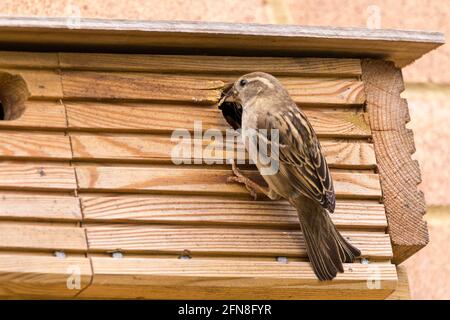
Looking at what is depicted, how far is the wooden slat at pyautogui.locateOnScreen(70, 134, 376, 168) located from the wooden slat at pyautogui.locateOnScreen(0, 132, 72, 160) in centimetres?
3

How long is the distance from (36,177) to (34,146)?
10 cm

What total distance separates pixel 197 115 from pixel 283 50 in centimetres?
32

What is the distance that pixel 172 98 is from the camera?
3.83 metres

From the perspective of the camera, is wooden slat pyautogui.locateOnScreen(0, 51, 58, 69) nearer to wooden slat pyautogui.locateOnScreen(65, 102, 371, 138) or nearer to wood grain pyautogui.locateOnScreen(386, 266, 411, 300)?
wooden slat pyautogui.locateOnScreen(65, 102, 371, 138)

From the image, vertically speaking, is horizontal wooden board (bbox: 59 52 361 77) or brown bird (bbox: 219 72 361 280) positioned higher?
horizontal wooden board (bbox: 59 52 361 77)

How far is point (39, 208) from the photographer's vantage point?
140 inches

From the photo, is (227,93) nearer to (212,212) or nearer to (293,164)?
(293,164)

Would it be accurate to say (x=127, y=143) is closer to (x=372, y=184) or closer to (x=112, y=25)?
(x=112, y=25)

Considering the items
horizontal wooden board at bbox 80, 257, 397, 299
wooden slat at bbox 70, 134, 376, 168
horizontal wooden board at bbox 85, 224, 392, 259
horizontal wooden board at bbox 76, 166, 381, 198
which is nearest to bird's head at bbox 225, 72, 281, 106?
wooden slat at bbox 70, 134, 376, 168

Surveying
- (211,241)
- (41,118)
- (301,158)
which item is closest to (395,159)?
(301,158)

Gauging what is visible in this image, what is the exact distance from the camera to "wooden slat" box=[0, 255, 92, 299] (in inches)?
133

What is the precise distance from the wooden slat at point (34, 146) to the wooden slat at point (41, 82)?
0.12m

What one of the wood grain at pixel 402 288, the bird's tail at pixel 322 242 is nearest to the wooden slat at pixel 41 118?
the bird's tail at pixel 322 242

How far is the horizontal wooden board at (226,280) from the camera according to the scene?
347cm
